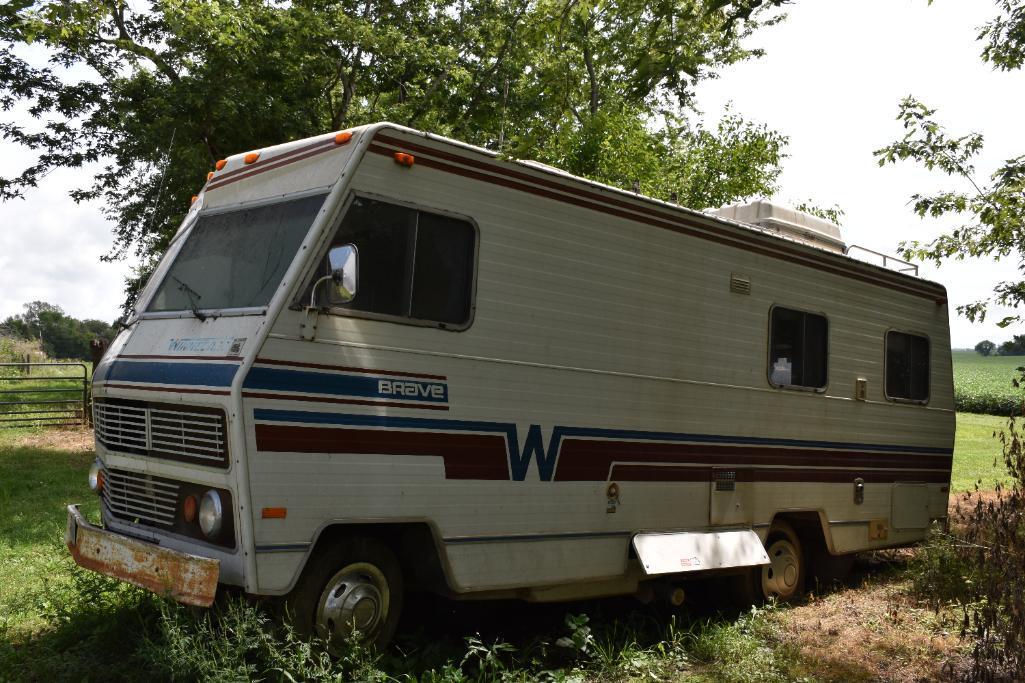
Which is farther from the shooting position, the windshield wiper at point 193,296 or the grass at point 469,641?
the windshield wiper at point 193,296

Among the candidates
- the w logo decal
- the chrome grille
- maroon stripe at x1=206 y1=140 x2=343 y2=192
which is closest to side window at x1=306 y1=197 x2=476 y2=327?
maroon stripe at x1=206 y1=140 x2=343 y2=192

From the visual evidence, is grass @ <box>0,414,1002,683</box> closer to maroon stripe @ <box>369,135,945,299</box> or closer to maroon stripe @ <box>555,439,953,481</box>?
maroon stripe @ <box>555,439,953,481</box>

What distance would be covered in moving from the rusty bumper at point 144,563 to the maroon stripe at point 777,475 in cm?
291

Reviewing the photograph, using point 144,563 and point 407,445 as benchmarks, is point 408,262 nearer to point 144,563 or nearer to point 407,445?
point 407,445

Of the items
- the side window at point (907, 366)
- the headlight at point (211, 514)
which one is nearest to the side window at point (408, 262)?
the headlight at point (211, 514)

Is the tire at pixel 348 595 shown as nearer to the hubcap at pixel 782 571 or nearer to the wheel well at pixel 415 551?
the wheel well at pixel 415 551

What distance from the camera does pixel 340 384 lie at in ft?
17.0

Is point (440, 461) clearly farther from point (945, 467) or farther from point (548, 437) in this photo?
point (945, 467)

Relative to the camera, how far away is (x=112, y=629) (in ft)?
19.0

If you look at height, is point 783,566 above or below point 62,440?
below

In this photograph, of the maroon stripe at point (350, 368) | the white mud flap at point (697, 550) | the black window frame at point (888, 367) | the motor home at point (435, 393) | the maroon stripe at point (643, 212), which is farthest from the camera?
the black window frame at point (888, 367)

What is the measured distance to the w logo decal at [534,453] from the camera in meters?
5.98

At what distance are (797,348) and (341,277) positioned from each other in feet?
15.8

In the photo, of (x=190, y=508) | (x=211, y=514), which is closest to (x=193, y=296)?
(x=190, y=508)
